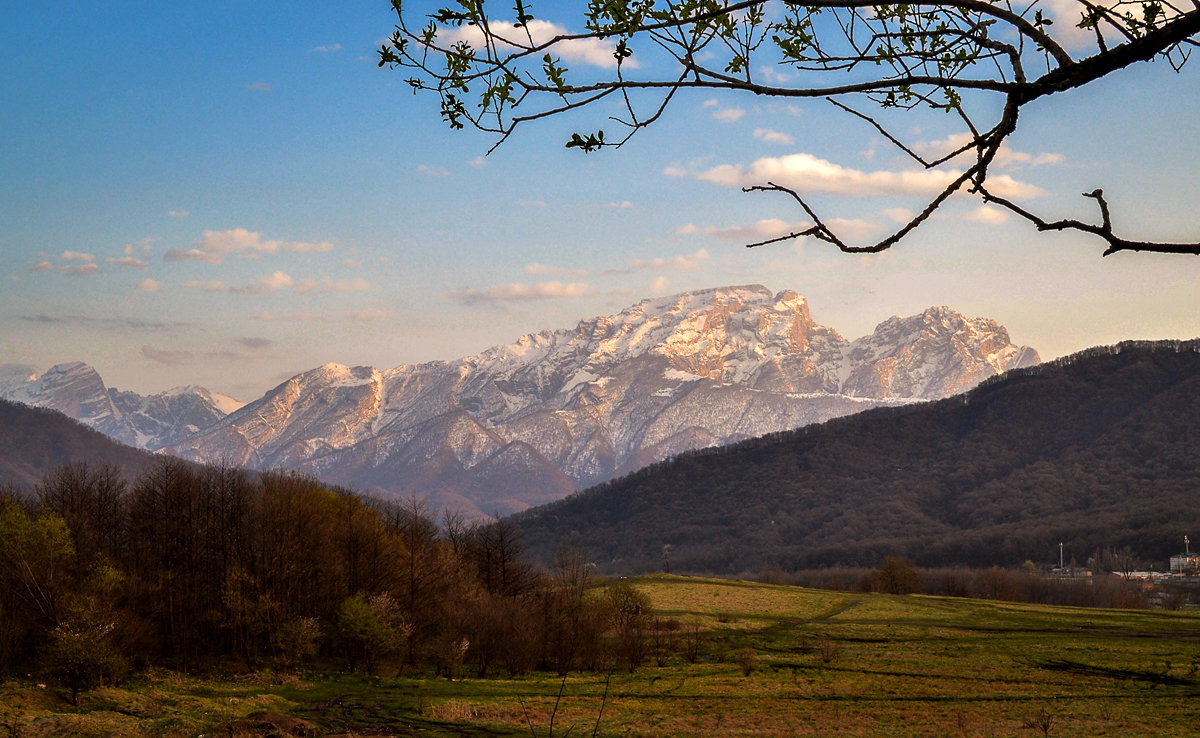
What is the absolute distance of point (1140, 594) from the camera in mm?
125188

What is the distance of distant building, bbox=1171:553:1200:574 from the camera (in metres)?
158

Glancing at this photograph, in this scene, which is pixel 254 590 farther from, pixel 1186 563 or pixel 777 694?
pixel 1186 563

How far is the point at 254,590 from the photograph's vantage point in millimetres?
61719

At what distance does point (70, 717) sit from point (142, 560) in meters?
31.0

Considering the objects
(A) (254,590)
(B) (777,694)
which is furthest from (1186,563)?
(A) (254,590)

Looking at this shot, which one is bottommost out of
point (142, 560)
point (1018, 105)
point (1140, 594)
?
point (1140, 594)

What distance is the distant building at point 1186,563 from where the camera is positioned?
158000mm

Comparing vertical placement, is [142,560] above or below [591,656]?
above

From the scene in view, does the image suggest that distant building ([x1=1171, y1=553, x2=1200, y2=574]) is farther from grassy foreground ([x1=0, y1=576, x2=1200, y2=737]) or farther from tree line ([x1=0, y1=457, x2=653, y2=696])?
tree line ([x1=0, y1=457, x2=653, y2=696])

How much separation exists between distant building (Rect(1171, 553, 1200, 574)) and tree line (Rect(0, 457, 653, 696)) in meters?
121

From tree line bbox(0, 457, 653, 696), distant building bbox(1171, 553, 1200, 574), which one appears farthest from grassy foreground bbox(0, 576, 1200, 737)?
distant building bbox(1171, 553, 1200, 574)

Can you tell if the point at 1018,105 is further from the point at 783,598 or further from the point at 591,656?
the point at 783,598

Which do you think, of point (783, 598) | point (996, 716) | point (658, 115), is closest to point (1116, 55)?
point (658, 115)

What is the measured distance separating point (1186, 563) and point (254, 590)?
157 m
